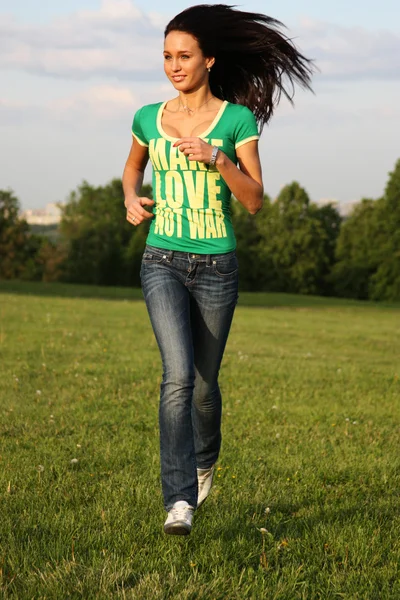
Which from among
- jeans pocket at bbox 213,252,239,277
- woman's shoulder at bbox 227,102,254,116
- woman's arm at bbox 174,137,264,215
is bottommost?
jeans pocket at bbox 213,252,239,277

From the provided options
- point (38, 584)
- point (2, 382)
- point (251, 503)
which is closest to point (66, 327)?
→ point (2, 382)

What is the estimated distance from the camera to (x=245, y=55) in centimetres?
543

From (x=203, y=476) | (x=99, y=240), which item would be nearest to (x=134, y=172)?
(x=203, y=476)

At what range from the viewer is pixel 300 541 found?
15.1ft

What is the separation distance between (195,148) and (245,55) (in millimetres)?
1431

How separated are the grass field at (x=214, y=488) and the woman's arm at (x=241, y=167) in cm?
183

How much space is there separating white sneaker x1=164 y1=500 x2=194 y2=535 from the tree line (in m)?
63.9

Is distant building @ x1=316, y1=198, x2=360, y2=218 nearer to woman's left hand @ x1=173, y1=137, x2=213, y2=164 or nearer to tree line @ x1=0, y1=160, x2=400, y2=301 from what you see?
tree line @ x1=0, y1=160, x2=400, y2=301

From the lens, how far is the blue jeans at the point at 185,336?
4465 millimetres

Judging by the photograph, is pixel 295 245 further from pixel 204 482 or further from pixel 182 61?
pixel 182 61

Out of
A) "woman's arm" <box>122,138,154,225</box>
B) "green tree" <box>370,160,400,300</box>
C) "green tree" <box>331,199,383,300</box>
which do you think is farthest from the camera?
"green tree" <box>331,199,383,300</box>

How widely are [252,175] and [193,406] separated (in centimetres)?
143

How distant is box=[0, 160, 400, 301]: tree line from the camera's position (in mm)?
69938

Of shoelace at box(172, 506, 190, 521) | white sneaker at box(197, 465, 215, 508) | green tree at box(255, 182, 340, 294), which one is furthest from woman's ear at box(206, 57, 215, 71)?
green tree at box(255, 182, 340, 294)
